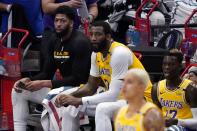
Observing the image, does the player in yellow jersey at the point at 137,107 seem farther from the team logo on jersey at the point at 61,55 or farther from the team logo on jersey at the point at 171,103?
the team logo on jersey at the point at 61,55

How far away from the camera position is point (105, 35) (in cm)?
868

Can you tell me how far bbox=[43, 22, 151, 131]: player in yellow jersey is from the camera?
27.7 ft

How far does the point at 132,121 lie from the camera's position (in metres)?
6.16

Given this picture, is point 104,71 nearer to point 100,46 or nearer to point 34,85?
point 100,46

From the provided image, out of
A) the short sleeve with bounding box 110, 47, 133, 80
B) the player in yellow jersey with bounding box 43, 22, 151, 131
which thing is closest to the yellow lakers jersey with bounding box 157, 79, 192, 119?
the player in yellow jersey with bounding box 43, 22, 151, 131

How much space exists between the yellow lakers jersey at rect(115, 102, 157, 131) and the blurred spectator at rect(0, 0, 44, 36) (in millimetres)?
4458

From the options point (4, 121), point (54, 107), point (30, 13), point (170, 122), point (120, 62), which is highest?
point (30, 13)

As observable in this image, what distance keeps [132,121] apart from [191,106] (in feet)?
5.93

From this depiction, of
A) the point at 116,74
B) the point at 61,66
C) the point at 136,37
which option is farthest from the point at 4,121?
the point at 136,37

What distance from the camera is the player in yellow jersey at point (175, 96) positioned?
782 centimetres

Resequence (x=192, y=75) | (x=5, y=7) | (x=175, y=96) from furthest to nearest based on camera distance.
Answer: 1. (x=5, y=7)
2. (x=192, y=75)
3. (x=175, y=96)

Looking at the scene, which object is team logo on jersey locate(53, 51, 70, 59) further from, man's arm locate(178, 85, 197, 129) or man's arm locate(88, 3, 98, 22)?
man's arm locate(178, 85, 197, 129)

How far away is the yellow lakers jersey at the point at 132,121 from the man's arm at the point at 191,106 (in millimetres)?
1553

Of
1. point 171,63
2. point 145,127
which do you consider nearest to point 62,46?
point 171,63
